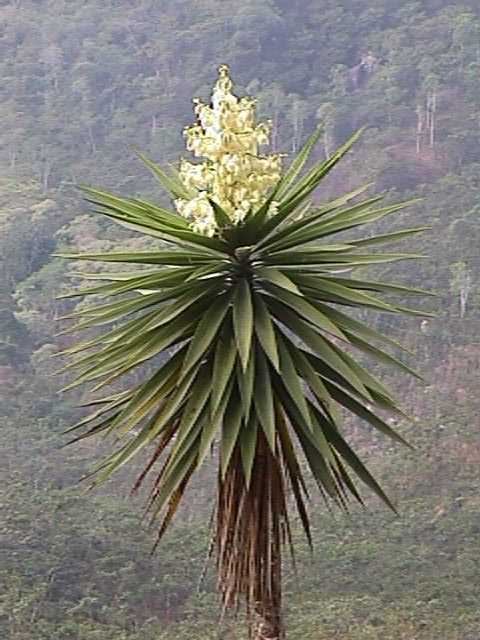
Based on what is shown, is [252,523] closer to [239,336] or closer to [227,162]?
[239,336]

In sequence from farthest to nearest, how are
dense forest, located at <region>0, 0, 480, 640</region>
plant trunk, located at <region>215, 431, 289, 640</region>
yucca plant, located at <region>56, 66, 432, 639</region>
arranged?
dense forest, located at <region>0, 0, 480, 640</region>, plant trunk, located at <region>215, 431, 289, 640</region>, yucca plant, located at <region>56, 66, 432, 639</region>

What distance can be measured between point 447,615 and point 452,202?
9.85 metres

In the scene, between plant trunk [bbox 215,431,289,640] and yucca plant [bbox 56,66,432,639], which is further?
plant trunk [bbox 215,431,289,640]

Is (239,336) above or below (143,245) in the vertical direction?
below

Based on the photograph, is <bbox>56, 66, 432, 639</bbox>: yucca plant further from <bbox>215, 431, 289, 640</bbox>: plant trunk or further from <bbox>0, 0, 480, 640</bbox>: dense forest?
<bbox>0, 0, 480, 640</bbox>: dense forest

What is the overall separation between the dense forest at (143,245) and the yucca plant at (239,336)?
1073mm

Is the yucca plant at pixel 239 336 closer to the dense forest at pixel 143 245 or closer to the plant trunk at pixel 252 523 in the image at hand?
the plant trunk at pixel 252 523

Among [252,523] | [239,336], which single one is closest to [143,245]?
[252,523]

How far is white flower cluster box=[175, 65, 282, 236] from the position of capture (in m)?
3.32

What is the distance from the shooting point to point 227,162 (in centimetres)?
329

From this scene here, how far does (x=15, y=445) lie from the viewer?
13.3 m

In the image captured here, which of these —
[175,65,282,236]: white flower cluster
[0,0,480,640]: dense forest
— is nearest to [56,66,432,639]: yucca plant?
[175,65,282,236]: white flower cluster

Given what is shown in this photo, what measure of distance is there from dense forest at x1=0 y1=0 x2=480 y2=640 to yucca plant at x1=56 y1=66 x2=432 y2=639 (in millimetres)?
1073

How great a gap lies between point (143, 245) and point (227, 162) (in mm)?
13847
